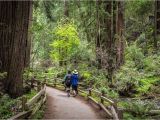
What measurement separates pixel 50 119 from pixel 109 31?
15624 millimetres

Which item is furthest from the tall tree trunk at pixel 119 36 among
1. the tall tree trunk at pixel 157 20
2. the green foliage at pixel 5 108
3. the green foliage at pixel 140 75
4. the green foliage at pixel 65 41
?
the green foliage at pixel 5 108

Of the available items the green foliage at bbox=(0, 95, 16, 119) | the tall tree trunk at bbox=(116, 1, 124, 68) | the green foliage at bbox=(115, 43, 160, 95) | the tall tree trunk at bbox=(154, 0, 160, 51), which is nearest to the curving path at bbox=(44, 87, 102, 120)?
the green foliage at bbox=(0, 95, 16, 119)

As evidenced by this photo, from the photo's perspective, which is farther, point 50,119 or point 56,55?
point 56,55

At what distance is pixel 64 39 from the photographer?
38469 millimetres

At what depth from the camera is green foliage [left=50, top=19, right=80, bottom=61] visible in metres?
37.9

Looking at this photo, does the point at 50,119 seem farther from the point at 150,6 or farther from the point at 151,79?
the point at 150,6

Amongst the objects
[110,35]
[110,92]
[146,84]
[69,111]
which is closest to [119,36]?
[110,35]

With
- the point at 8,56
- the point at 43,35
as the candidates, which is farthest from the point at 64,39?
the point at 8,56

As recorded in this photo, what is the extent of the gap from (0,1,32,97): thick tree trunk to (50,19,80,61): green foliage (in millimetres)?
19336

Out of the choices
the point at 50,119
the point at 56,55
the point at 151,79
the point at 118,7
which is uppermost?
the point at 118,7

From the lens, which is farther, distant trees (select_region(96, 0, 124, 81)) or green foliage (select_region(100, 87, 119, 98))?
distant trees (select_region(96, 0, 124, 81))

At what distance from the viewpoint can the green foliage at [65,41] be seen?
37.9 metres

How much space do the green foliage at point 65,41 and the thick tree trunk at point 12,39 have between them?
19.3m

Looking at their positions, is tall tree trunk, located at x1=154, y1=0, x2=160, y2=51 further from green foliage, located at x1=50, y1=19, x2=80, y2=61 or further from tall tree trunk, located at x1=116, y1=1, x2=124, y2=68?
green foliage, located at x1=50, y1=19, x2=80, y2=61
